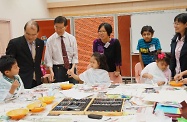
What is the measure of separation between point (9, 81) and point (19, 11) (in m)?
3.00

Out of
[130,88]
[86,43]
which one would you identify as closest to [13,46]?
[130,88]

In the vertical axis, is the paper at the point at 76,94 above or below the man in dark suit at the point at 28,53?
below

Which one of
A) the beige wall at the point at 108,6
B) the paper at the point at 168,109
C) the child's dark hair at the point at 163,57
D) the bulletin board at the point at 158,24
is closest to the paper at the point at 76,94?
the paper at the point at 168,109

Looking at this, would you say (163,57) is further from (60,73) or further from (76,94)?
(60,73)

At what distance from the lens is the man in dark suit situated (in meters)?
2.28

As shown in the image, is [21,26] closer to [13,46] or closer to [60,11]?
[60,11]

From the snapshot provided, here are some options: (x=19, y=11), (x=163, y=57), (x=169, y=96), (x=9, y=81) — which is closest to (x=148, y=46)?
(x=163, y=57)

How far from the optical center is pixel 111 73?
265 cm

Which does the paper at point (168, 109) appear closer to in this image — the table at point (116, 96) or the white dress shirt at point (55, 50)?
the table at point (116, 96)

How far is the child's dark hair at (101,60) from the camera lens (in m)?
2.40

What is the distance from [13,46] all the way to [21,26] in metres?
2.25

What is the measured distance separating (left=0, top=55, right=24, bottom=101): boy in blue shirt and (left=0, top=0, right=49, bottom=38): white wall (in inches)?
83.5

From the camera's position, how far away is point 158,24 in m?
3.94

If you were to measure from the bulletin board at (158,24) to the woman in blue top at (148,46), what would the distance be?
1.02 meters
